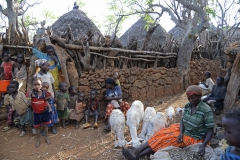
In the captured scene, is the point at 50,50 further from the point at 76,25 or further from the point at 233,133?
the point at 76,25

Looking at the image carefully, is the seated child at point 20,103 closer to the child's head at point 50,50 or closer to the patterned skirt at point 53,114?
the patterned skirt at point 53,114

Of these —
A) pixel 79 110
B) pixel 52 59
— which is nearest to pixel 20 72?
pixel 52 59

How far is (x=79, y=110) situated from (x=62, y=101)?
473 millimetres

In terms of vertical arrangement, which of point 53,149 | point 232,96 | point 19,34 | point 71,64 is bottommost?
point 53,149

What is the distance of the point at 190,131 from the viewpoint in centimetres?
280

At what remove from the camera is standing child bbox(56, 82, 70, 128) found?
464 centimetres

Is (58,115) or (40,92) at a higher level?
(40,92)

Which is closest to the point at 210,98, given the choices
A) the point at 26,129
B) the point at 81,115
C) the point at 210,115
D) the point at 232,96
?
the point at 232,96

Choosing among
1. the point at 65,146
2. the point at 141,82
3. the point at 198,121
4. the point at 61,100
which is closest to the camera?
the point at 198,121

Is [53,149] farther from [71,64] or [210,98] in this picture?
[210,98]

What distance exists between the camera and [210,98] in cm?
519

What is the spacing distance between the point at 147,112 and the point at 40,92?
2030mm

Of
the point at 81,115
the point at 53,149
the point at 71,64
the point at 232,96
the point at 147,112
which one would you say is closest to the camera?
the point at 53,149

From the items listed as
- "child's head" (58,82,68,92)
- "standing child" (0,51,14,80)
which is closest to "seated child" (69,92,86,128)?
"child's head" (58,82,68,92)
